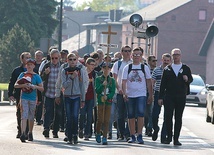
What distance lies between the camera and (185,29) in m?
93.1

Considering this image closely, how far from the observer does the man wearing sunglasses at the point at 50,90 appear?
19719 millimetres

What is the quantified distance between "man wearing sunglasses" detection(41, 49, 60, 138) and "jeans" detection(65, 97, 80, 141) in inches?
54.5

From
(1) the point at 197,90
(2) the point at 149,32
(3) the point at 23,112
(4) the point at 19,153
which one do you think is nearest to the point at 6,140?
(3) the point at 23,112

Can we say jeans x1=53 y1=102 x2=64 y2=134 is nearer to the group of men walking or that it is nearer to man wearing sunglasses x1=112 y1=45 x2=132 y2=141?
the group of men walking

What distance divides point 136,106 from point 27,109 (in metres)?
2.20

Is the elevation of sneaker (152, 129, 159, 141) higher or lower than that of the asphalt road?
higher

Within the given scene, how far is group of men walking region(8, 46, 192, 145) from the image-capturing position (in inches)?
717

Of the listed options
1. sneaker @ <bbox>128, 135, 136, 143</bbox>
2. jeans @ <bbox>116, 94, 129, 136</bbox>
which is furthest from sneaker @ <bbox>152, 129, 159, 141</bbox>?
sneaker @ <bbox>128, 135, 136, 143</bbox>

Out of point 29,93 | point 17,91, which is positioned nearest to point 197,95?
point 17,91

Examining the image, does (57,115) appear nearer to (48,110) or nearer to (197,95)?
(48,110)

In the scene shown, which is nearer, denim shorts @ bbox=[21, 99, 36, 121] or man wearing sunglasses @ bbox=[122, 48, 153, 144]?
denim shorts @ bbox=[21, 99, 36, 121]

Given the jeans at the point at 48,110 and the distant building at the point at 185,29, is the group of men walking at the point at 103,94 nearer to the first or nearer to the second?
the jeans at the point at 48,110

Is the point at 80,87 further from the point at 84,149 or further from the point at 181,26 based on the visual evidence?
the point at 181,26

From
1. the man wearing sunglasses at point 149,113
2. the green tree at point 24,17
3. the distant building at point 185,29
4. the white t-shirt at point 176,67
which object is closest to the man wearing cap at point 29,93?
the white t-shirt at point 176,67
